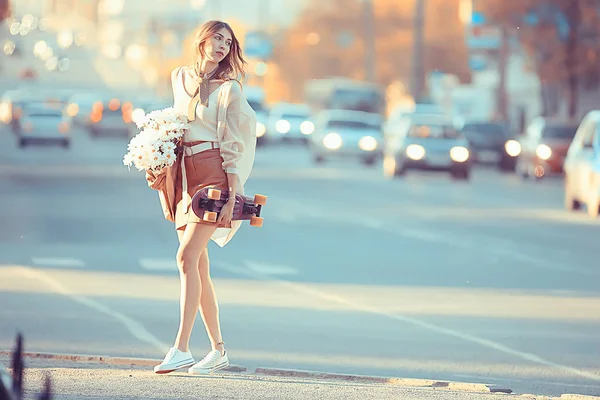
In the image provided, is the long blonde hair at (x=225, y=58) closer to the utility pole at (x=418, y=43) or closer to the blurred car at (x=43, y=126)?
the blurred car at (x=43, y=126)

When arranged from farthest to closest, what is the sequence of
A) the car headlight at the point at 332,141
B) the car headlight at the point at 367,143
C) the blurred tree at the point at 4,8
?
the car headlight at the point at 367,143, the car headlight at the point at 332,141, the blurred tree at the point at 4,8

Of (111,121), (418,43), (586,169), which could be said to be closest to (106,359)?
(586,169)

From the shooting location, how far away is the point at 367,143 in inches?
1895

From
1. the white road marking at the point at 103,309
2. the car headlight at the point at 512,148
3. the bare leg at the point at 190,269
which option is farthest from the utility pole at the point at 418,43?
the bare leg at the point at 190,269

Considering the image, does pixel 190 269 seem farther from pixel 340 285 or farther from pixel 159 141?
pixel 340 285

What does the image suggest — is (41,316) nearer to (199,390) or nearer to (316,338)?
(316,338)

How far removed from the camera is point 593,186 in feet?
84.8

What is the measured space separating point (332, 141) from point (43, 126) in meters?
9.60

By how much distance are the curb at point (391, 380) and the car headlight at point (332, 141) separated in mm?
38343

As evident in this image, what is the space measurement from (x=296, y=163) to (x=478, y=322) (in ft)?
118

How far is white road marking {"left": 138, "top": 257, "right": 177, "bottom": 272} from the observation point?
16355 mm

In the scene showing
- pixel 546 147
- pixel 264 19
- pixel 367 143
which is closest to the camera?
pixel 546 147

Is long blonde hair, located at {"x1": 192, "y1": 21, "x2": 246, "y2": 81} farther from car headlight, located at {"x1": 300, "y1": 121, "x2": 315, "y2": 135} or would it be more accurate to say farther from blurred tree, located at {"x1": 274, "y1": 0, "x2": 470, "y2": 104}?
blurred tree, located at {"x1": 274, "y1": 0, "x2": 470, "y2": 104}

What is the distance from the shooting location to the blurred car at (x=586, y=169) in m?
25.8
